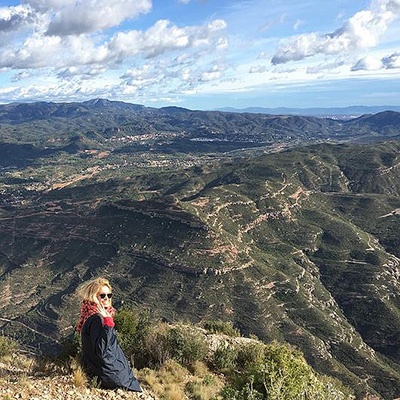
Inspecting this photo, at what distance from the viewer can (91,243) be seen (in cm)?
15962

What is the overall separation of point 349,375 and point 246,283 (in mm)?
41794

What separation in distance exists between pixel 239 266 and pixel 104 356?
122m

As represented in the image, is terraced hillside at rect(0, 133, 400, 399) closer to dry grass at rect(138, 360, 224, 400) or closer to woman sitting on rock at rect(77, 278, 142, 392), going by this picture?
dry grass at rect(138, 360, 224, 400)

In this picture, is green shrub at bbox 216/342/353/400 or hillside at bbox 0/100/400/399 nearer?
green shrub at bbox 216/342/353/400

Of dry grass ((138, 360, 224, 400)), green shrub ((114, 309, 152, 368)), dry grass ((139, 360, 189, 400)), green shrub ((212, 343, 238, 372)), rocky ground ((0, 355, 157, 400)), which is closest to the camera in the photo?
rocky ground ((0, 355, 157, 400))

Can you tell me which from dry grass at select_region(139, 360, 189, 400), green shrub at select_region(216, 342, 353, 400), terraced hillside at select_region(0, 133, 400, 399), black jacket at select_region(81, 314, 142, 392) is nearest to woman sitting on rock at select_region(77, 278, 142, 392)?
black jacket at select_region(81, 314, 142, 392)

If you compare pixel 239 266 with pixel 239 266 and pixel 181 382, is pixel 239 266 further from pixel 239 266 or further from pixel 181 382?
pixel 181 382

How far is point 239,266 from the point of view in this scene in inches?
5217

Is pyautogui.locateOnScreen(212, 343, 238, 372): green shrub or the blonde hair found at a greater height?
the blonde hair

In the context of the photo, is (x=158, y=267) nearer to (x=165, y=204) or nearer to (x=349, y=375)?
(x=165, y=204)

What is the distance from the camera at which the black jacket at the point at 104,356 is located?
12.5 meters

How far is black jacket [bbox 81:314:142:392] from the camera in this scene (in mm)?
12531

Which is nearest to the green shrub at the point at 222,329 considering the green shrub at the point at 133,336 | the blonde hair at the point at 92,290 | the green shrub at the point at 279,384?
the green shrub at the point at 133,336

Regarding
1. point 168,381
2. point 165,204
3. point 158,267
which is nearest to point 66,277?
point 158,267
